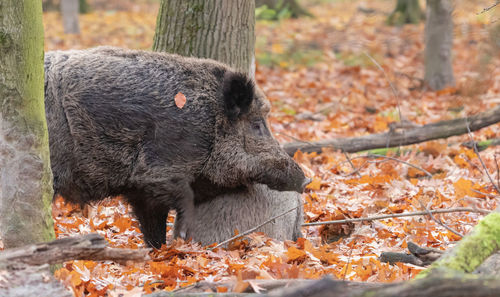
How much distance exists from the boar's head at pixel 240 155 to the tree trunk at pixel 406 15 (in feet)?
52.3

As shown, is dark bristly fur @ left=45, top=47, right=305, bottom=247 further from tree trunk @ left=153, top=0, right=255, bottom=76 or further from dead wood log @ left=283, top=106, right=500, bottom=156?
dead wood log @ left=283, top=106, right=500, bottom=156

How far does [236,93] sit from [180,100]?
0.58 metres

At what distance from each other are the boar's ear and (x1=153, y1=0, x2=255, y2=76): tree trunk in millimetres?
1408

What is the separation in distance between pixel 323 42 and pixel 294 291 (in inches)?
616

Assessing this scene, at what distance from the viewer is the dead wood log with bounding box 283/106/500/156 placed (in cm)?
802

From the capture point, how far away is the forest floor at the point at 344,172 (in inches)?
169

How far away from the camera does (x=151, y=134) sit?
17.6 feet

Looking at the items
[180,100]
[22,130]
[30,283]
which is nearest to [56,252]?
[30,283]

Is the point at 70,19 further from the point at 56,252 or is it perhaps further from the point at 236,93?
the point at 56,252

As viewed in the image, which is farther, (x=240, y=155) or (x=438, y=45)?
A: (x=438, y=45)

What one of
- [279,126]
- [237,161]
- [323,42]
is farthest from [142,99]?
[323,42]

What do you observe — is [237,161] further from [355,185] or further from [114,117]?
[355,185]

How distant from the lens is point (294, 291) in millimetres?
2584

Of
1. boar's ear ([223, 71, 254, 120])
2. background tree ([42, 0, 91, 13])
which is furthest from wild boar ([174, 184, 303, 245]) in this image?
background tree ([42, 0, 91, 13])
